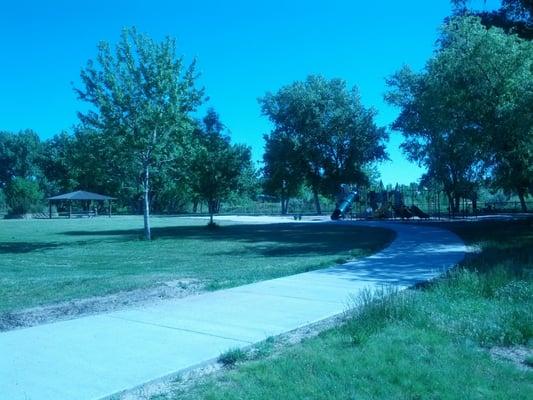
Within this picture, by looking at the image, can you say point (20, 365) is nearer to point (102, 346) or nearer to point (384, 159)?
point (102, 346)

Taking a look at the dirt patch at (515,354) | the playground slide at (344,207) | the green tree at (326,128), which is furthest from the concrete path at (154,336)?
the green tree at (326,128)

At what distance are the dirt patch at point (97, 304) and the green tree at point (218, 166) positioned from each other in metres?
17.8

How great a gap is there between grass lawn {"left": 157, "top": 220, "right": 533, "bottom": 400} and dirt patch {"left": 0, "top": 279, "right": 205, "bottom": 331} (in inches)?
121

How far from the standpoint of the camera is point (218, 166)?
2962cm

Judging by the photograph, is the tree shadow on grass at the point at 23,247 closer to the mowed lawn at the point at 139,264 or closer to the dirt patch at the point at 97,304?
the mowed lawn at the point at 139,264

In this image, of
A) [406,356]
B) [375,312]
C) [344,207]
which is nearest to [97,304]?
[375,312]

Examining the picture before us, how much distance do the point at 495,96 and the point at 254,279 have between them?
37.4 feet

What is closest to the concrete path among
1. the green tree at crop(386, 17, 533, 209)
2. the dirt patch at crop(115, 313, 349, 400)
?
the dirt patch at crop(115, 313, 349, 400)

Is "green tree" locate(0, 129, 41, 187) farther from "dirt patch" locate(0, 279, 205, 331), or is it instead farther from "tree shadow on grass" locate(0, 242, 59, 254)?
"dirt patch" locate(0, 279, 205, 331)

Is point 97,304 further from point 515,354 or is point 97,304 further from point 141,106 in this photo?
point 141,106

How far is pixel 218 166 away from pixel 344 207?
16.5 metres

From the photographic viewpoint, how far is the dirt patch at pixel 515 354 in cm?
519

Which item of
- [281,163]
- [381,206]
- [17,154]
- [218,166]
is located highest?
[17,154]

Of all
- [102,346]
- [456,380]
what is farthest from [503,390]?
[102,346]
